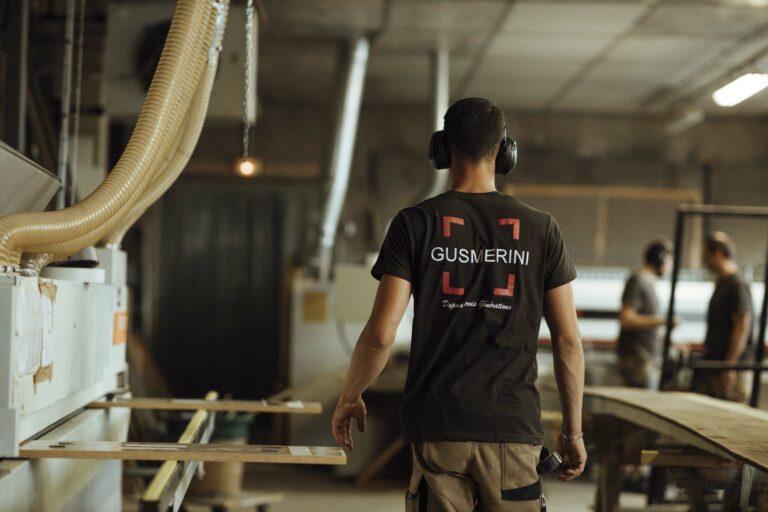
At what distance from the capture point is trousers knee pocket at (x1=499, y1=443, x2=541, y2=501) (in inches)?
76.2

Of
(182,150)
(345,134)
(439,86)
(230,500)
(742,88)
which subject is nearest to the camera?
(182,150)

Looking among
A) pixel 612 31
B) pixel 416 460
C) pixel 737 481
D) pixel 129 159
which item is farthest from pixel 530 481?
pixel 612 31

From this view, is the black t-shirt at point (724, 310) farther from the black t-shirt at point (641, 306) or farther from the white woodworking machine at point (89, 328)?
the white woodworking machine at point (89, 328)

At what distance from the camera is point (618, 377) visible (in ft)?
19.8

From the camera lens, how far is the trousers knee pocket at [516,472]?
194 centimetres

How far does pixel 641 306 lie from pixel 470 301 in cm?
370

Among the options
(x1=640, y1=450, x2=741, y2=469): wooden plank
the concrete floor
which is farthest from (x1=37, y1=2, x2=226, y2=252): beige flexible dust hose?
the concrete floor

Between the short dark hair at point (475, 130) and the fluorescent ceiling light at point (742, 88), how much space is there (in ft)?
9.77

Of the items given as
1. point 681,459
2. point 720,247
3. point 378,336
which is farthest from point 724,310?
point 378,336

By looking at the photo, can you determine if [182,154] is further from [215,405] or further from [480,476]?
[480,476]

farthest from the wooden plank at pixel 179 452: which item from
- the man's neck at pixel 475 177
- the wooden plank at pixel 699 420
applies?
the wooden plank at pixel 699 420

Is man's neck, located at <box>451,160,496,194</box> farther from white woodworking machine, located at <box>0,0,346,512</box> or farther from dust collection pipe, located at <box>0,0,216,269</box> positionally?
dust collection pipe, located at <box>0,0,216,269</box>

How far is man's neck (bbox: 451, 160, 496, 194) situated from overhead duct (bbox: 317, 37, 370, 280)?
3734 mm

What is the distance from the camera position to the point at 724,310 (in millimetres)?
4695
